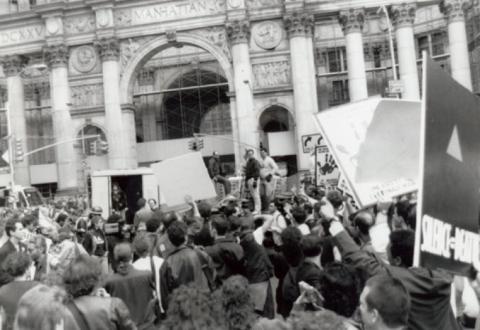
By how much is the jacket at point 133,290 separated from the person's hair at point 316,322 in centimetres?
357

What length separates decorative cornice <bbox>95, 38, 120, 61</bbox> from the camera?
40.5 metres

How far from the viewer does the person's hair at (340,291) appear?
4.79 m

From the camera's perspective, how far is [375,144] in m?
8.98

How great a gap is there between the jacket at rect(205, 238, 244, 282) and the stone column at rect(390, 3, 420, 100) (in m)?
31.0

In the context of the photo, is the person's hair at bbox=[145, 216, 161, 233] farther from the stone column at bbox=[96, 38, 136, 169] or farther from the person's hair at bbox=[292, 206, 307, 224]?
the stone column at bbox=[96, 38, 136, 169]

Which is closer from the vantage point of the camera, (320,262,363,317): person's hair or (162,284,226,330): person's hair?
(162,284,226,330): person's hair

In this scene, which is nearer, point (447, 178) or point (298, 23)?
point (447, 178)

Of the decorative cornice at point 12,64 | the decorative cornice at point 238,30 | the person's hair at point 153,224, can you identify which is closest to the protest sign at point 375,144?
the person's hair at point 153,224

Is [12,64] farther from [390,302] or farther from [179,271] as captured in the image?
[390,302]

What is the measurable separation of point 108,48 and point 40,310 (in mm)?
37948

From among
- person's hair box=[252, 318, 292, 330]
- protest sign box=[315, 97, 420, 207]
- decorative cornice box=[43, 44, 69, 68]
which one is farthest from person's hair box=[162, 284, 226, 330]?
decorative cornice box=[43, 44, 69, 68]

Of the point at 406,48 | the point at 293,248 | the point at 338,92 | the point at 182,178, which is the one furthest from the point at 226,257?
the point at 338,92

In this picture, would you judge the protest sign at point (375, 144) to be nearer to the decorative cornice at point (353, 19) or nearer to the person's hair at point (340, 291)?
the person's hair at point (340, 291)

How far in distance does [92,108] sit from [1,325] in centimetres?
3734
